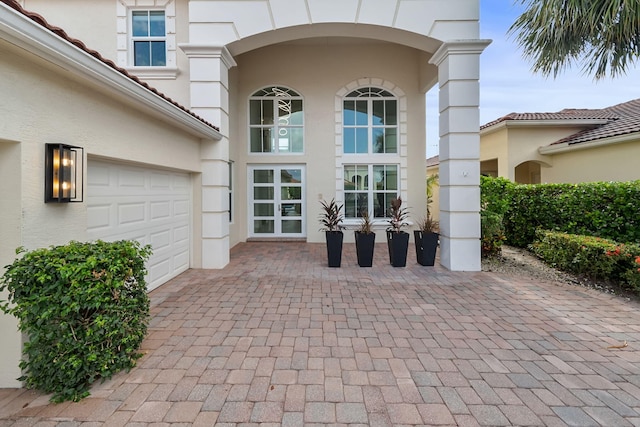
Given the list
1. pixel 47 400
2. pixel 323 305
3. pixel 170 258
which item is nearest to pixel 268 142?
pixel 170 258

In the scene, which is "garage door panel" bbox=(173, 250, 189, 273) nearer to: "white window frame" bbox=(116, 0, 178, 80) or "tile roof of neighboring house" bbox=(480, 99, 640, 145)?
"white window frame" bbox=(116, 0, 178, 80)

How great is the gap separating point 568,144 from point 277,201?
1019 cm

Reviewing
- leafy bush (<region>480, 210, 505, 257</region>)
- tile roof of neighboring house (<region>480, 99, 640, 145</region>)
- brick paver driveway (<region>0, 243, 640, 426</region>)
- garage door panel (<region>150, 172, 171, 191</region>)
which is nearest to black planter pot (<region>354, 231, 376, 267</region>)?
brick paver driveway (<region>0, 243, 640, 426</region>)

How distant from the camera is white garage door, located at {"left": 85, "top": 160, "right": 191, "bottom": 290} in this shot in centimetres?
369

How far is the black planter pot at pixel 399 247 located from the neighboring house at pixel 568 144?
25.2ft

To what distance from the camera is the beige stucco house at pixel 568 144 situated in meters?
9.10

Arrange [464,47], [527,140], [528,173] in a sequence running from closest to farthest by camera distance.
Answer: [464,47] < [527,140] < [528,173]

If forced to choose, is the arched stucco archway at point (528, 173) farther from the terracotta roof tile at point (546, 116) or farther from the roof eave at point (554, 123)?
the roof eave at point (554, 123)

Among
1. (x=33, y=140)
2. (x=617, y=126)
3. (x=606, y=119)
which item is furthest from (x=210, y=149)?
(x=606, y=119)

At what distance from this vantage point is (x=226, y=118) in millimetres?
6652

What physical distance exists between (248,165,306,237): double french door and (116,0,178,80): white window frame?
11.1 ft

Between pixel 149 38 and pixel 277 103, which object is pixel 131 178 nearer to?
pixel 149 38

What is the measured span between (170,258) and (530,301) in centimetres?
586

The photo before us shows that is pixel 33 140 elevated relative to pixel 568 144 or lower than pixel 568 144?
lower
